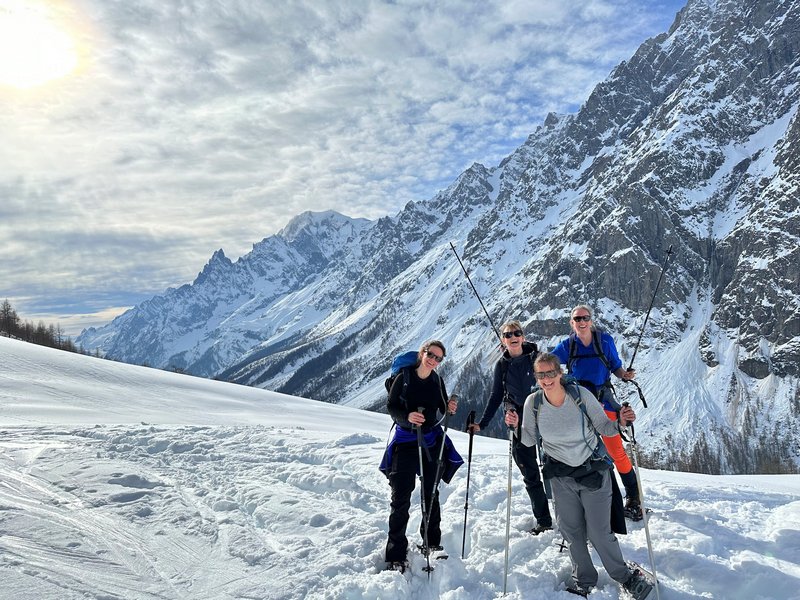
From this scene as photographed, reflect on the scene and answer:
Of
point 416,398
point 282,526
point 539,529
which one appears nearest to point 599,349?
point 539,529

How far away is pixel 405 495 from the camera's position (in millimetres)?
7242

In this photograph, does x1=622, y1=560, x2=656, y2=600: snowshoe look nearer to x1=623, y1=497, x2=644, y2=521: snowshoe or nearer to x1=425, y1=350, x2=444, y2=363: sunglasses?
x1=623, y1=497, x2=644, y2=521: snowshoe

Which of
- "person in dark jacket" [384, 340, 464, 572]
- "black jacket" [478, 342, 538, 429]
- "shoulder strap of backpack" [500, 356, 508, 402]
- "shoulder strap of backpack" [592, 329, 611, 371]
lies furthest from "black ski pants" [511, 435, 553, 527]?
"shoulder strap of backpack" [592, 329, 611, 371]

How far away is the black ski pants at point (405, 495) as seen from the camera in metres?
7.16

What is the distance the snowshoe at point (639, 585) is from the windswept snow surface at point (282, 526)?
22 centimetres

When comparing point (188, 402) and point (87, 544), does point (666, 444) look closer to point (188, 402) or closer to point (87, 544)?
point (188, 402)

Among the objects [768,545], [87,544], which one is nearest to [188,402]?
[87,544]

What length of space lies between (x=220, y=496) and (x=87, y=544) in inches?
111

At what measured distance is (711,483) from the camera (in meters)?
10.2

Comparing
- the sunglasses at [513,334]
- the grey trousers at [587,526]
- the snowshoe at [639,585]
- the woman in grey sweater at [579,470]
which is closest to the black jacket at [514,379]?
the sunglasses at [513,334]

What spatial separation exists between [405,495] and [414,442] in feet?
2.47

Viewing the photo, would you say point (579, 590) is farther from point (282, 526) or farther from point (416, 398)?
point (282, 526)

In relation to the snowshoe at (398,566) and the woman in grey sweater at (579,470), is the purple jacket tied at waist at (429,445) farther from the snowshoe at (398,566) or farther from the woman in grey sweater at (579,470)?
the woman in grey sweater at (579,470)

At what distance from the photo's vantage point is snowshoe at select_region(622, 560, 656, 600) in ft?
19.4
